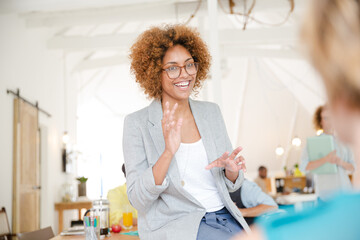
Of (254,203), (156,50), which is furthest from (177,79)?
(254,203)

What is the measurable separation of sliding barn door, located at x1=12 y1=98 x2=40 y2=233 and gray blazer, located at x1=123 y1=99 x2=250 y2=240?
16.2 feet

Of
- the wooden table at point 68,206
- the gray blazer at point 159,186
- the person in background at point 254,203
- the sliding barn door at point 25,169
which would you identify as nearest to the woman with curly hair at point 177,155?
the gray blazer at point 159,186

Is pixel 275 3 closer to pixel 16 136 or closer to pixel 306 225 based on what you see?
pixel 16 136

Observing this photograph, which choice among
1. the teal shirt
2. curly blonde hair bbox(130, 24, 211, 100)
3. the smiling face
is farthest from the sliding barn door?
the teal shirt

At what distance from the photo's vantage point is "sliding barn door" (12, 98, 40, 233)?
6141 millimetres

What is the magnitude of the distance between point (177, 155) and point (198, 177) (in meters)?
0.11

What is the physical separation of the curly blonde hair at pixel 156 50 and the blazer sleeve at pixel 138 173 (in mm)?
240

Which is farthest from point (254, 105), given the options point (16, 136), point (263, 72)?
point (16, 136)

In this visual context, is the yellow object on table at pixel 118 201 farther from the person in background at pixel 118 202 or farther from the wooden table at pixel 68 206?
the wooden table at pixel 68 206

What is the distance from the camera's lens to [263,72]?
522 inches

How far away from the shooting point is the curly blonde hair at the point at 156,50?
1.85 meters

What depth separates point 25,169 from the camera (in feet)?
Result: 21.7

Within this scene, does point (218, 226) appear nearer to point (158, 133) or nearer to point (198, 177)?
point (198, 177)

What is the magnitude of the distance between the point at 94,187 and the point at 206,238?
11962mm
